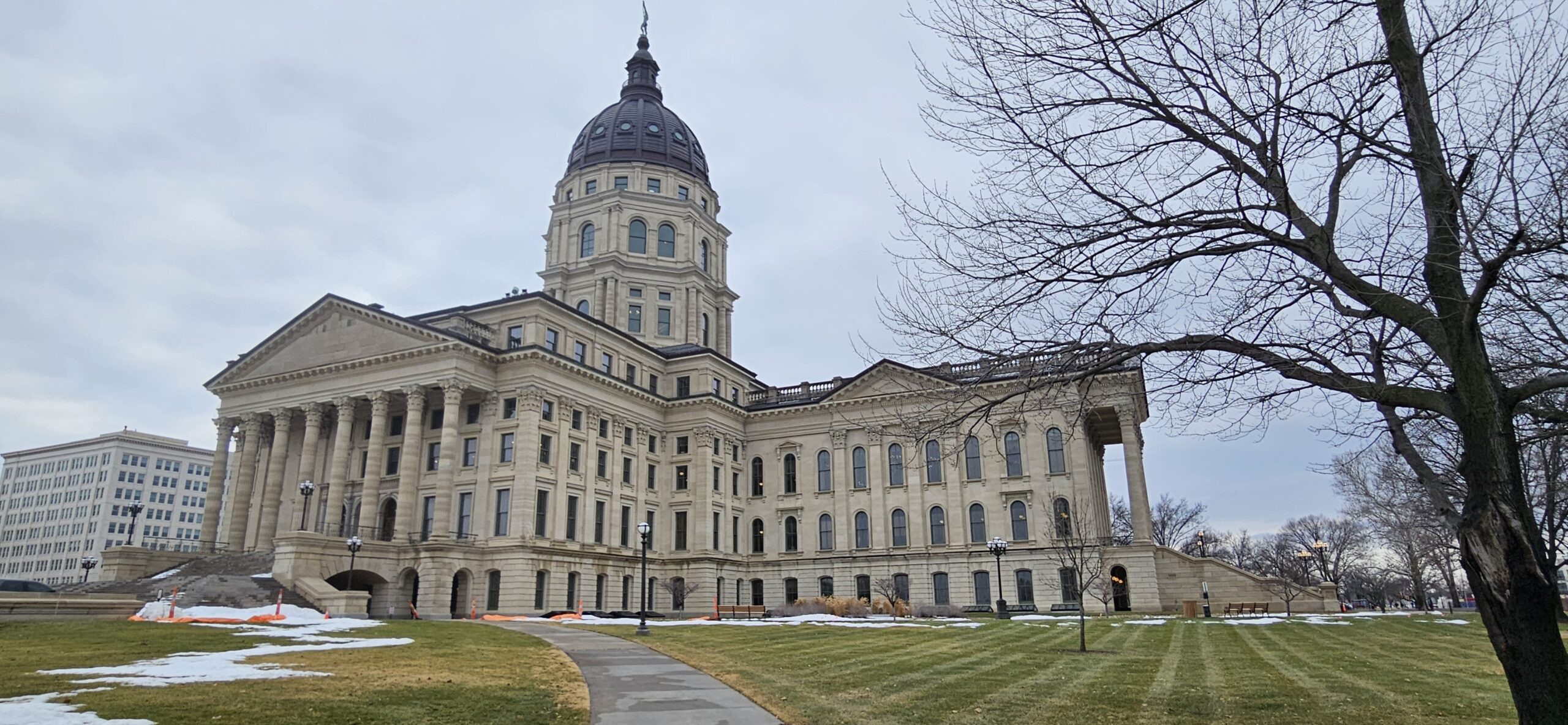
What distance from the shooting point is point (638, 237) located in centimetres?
7169

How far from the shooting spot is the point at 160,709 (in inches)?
406

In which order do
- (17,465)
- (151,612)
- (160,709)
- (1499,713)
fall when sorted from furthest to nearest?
(17,465) → (151,612) → (1499,713) → (160,709)

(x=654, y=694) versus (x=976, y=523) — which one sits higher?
(x=976, y=523)

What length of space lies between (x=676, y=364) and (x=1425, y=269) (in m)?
56.6

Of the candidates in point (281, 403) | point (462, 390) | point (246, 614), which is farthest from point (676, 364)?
point (246, 614)

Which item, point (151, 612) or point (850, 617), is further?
point (850, 617)

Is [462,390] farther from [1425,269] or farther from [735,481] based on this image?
[1425,269]

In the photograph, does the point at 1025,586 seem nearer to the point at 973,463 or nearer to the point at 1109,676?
the point at 973,463

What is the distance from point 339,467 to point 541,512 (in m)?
10.8

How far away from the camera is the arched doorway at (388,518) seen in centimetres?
5103

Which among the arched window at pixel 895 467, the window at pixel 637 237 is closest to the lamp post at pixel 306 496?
the window at pixel 637 237

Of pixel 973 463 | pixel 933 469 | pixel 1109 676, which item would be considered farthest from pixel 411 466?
pixel 1109 676

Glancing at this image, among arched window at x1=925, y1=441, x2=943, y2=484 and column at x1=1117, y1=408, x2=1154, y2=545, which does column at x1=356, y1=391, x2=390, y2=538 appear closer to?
arched window at x1=925, y1=441, x2=943, y2=484

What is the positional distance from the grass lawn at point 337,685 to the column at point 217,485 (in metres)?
32.1
